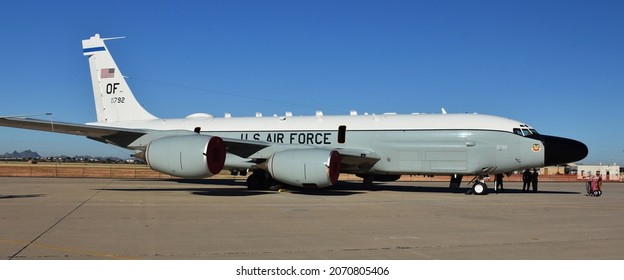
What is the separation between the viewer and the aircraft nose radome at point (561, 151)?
2305cm

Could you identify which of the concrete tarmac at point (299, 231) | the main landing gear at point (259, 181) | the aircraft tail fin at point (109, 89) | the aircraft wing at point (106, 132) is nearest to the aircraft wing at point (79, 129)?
the aircraft wing at point (106, 132)

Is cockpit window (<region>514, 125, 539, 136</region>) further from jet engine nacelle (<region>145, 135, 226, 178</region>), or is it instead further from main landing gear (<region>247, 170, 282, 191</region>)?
jet engine nacelle (<region>145, 135, 226, 178</region>)

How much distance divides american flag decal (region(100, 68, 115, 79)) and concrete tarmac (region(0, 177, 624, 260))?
15520 mm

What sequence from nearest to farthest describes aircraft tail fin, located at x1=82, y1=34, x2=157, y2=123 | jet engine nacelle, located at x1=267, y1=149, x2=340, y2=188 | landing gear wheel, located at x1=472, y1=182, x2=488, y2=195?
jet engine nacelle, located at x1=267, y1=149, x2=340, y2=188 < landing gear wheel, located at x1=472, y1=182, x2=488, y2=195 < aircraft tail fin, located at x1=82, y1=34, x2=157, y2=123

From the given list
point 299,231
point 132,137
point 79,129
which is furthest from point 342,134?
point 299,231

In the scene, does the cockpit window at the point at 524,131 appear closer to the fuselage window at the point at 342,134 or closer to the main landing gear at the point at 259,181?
the fuselage window at the point at 342,134

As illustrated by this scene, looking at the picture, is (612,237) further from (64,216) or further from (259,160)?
(259,160)

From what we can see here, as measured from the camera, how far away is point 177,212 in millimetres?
14859

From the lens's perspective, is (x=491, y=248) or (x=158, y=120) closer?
(x=491, y=248)

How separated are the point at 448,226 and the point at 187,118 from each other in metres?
21.1

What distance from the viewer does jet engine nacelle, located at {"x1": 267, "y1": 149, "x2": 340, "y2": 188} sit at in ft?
70.3

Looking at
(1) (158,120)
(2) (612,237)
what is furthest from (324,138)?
(2) (612,237)

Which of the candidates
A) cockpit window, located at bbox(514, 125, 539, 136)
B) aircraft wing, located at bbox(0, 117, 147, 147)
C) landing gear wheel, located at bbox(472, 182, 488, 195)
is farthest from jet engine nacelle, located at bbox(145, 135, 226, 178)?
cockpit window, located at bbox(514, 125, 539, 136)

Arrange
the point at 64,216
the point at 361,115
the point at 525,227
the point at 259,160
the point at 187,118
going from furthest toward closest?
1. the point at 187,118
2. the point at 361,115
3. the point at 259,160
4. the point at 64,216
5. the point at 525,227
